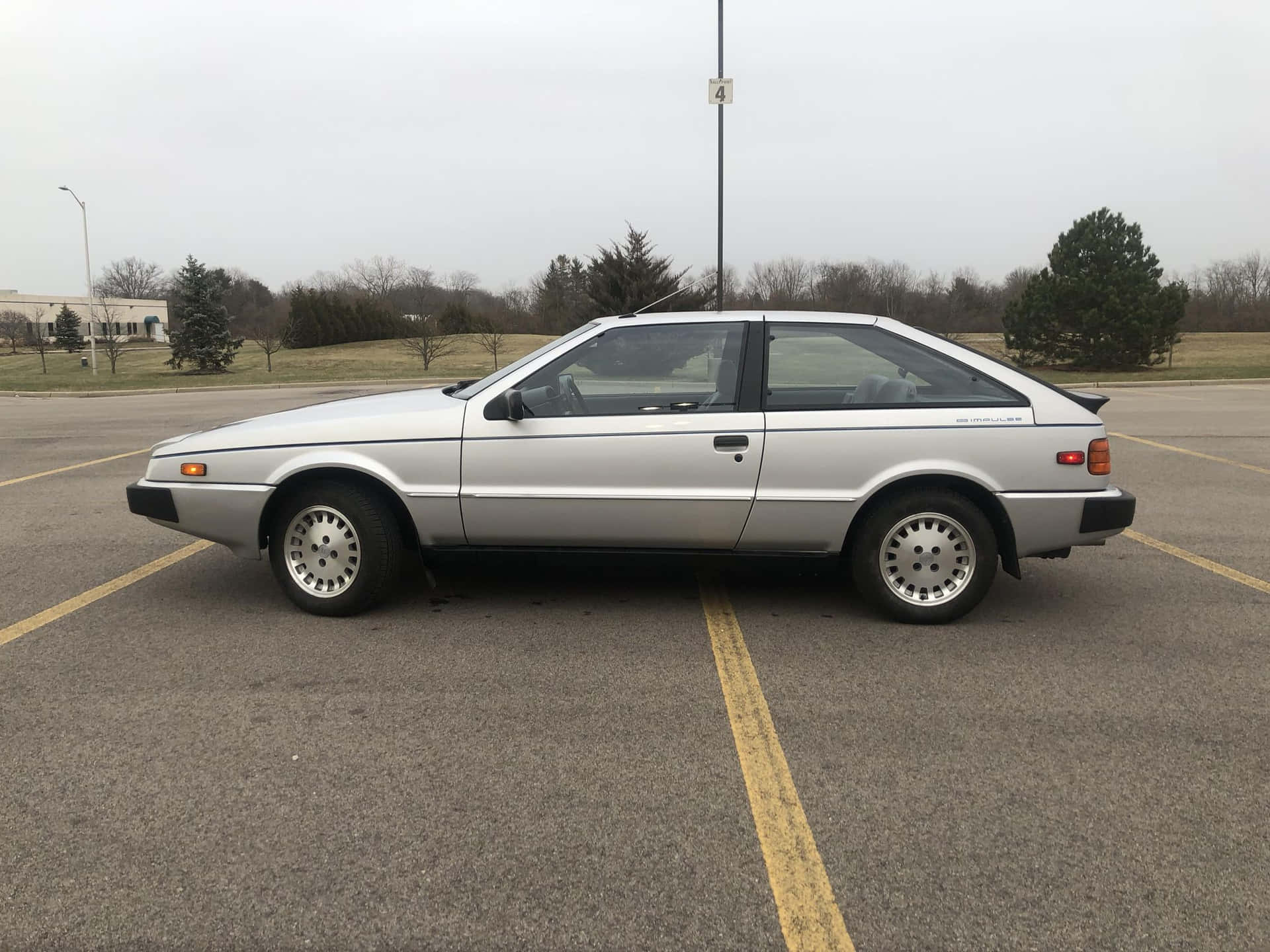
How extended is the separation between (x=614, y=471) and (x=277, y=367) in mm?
42764

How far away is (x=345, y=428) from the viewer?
15.2 feet

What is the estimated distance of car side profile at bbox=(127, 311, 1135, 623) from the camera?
4.47 meters

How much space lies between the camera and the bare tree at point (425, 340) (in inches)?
1471

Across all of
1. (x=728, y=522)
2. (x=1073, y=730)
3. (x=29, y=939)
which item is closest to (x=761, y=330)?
(x=728, y=522)

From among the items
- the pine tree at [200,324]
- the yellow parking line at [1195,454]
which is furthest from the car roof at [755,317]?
the pine tree at [200,324]

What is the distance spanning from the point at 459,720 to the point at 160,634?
75.6 inches

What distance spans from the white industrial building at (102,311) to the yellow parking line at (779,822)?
100 metres

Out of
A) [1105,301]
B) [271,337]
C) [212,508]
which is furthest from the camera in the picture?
[271,337]

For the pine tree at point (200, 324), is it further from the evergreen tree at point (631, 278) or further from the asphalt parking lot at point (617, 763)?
the asphalt parking lot at point (617, 763)

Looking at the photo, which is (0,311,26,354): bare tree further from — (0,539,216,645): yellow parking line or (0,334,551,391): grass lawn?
(0,539,216,645): yellow parking line

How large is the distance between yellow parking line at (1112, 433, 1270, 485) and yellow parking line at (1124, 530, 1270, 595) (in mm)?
3716

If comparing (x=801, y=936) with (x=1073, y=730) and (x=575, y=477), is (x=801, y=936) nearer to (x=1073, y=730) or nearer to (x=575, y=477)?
(x=1073, y=730)

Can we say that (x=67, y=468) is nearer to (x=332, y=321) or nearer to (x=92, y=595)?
(x=92, y=595)

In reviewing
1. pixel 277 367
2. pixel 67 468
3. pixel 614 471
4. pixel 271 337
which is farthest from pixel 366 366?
pixel 614 471
